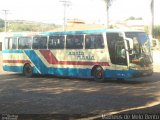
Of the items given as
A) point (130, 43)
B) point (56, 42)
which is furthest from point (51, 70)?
point (130, 43)

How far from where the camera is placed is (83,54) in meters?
22.7

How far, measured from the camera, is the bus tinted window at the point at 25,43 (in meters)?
26.1

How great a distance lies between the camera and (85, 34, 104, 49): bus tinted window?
21.9 m

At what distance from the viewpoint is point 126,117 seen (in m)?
9.23

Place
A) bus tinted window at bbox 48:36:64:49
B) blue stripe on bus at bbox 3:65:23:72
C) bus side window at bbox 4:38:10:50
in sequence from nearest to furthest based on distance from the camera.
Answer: bus tinted window at bbox 48:36:64:49 < blue stripe on bus at bbox 3:65:23:72 < bus side window at bbox 4:38:10:50

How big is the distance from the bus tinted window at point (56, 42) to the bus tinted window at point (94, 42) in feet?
6.55

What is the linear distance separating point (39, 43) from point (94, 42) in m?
4.63

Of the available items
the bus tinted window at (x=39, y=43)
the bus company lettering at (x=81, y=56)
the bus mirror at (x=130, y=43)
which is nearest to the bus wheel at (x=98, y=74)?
the bus company lettering at (x=81, y=56)

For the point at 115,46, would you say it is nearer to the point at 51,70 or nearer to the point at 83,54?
the point at 83,54

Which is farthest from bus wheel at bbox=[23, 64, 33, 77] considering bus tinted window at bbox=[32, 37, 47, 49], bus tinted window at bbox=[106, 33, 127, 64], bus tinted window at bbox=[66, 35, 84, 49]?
bus tinted window at bbox=[106, 33, 127, 64]

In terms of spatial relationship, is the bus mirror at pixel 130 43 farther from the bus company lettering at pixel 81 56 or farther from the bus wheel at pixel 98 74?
the bus company lettering at pixel 81 56

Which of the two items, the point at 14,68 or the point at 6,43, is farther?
the point at 6,43

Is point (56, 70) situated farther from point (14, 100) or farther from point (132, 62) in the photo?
point (14, 100)

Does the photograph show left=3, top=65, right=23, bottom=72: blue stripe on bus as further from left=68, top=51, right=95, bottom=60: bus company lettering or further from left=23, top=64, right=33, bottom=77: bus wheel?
left=68, top=51, right=95, bottom=60: bus company lettering
